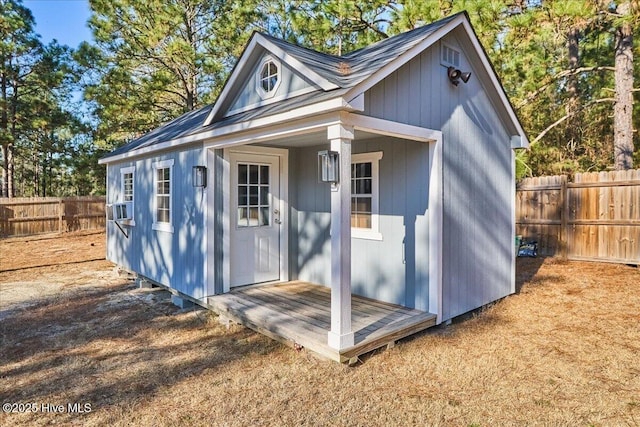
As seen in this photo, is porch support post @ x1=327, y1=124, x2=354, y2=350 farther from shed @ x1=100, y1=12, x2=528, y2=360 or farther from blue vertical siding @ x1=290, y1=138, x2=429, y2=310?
blue vertical siding @ x1=290, y1=138, x2=429, y2=310

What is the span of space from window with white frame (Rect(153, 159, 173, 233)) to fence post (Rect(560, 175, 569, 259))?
7.81m

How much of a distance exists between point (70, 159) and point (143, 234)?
997cm

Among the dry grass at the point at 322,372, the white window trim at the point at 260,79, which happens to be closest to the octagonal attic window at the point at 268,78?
the white window trim at the point at 260,79

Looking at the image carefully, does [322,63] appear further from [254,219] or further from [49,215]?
[49,215]

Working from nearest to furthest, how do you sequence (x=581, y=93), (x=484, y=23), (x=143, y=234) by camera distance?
(x=143, y=234), (x=484, y=23), (x=581, y=93)

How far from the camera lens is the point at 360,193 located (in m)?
5.70

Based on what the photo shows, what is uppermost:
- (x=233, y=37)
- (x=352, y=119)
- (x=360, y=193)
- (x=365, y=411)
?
(x=233, y=37)

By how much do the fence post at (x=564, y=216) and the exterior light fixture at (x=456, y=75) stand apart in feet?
16.5

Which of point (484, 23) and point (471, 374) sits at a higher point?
point (484, 23)

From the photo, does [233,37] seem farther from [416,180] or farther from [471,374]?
[471,374]

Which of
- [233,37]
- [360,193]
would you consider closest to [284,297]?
[360,193]

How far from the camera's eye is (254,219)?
623 centimetres

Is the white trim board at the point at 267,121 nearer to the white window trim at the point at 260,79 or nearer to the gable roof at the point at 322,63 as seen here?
the gable roof at the point at 322,63

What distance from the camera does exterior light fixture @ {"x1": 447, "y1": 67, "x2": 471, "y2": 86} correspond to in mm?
4961
